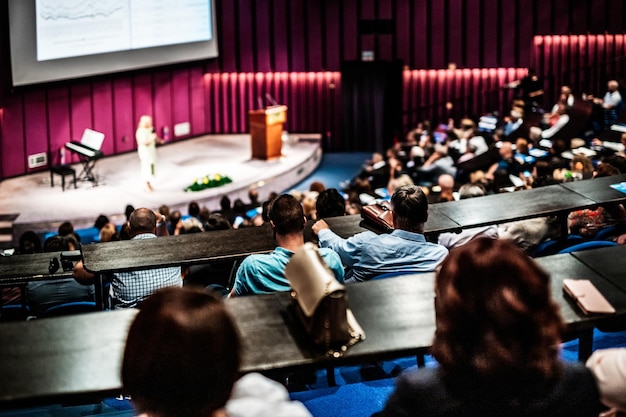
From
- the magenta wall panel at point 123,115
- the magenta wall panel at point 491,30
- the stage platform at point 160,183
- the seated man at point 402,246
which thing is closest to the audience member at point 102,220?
the stage platform at point 160,183

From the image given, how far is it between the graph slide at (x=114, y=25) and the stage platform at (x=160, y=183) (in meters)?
1.72

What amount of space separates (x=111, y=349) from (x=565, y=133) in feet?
29.7

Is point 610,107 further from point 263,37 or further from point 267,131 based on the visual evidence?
point 263,37

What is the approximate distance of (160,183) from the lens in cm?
1195

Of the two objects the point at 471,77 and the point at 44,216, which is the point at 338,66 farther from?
the point at 44,216

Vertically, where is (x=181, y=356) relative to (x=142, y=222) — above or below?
above

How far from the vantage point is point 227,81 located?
15.5 m

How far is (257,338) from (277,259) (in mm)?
965

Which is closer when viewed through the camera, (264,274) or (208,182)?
(264,274)

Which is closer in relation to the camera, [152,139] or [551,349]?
[551,349]

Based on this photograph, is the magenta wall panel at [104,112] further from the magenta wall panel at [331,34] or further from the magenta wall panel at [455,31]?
the magenta wall panel at [455,31]

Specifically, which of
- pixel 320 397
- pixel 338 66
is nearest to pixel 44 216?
pixel 338 66

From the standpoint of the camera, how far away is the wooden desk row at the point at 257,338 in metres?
2.17

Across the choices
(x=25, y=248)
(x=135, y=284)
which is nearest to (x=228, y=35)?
(x=25, y=248)
